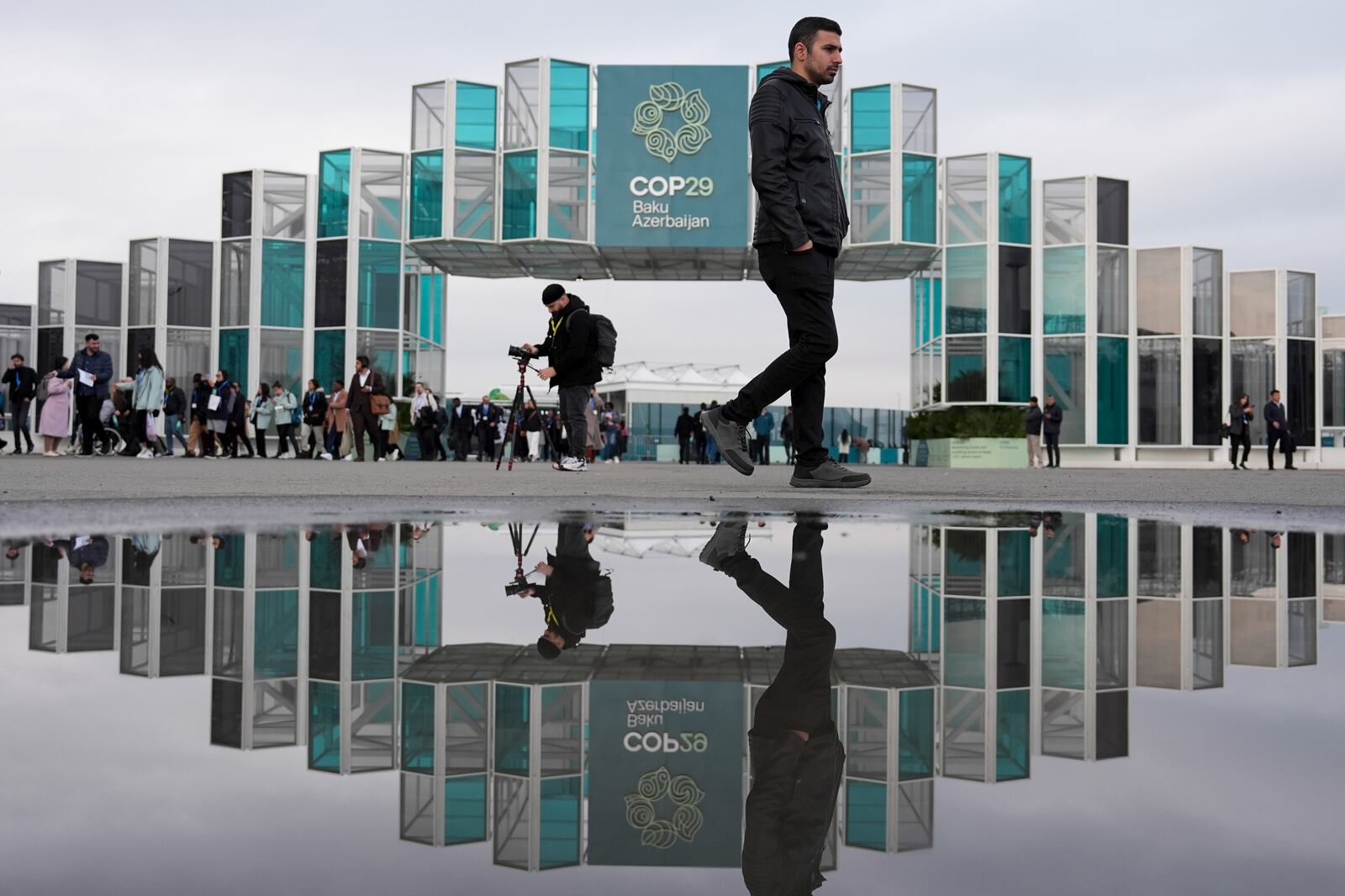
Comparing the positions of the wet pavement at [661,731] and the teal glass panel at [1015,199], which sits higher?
the teal glass panel at [1015,199]

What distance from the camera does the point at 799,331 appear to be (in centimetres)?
609

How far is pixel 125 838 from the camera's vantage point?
3.14 ft

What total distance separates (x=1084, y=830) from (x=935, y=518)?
151 inches

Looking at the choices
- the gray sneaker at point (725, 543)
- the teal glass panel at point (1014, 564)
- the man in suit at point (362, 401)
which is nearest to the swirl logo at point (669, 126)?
the man in suit at point (362, 401)

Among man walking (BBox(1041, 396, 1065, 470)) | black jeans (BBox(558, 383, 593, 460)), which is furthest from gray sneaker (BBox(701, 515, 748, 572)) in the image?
man walking (BBox(1041, 396, 1065, 470))

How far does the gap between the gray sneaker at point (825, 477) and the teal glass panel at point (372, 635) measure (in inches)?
175

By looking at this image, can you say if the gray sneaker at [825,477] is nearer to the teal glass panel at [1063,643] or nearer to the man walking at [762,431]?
the teal glass panel at [1063,643]

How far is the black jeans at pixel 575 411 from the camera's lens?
11631 mm

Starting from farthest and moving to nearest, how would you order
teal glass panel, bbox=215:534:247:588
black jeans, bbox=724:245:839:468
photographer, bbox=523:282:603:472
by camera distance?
photographer, bbox=523:282:603:472
black jeans, bbox=724:245:839:468
teal glass panel, bbox=215:534:247:588

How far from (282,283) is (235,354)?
2.15 metres

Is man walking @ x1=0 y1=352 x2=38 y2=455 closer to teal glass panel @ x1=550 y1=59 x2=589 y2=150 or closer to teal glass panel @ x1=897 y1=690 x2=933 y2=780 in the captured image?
teal glass panel @ x1=550 y1=59 x2=589 y2=150

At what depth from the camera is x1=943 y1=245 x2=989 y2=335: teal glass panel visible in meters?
28.0

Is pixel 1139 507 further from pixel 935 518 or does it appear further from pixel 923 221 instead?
pixel 923 221

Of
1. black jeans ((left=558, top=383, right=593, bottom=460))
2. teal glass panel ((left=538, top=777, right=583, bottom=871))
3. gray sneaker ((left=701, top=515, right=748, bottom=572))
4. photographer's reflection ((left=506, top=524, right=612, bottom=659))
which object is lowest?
teal glass panel ((left=538, top=777, right=583, bottom=871))
